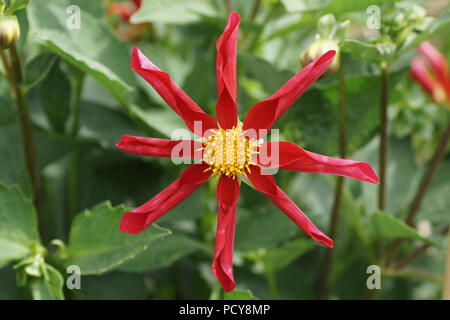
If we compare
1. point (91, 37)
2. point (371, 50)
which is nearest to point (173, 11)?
point (91, 37)

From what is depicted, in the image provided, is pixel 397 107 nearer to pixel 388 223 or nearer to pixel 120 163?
pixel 388 223

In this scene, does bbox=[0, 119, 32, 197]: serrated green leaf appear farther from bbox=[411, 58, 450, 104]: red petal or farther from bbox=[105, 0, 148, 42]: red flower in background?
bbox=[411, 58, 450, 104]: red petal

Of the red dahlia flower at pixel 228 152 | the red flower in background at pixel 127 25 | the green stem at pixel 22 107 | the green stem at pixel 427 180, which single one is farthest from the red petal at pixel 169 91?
the red flower in background at pixel 127 25

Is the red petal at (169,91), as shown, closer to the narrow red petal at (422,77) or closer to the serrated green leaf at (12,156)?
the serrated green leaf at (12,156)

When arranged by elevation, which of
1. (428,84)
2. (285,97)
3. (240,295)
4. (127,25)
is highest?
(127,25)

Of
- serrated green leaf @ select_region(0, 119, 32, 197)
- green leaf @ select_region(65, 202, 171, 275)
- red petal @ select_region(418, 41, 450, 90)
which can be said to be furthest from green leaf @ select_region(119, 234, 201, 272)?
red petal @ select_region(418, 41, 450, 90)

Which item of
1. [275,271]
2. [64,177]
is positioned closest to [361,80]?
[275,271]

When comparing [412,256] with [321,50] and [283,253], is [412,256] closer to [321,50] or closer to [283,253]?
[283,253]
